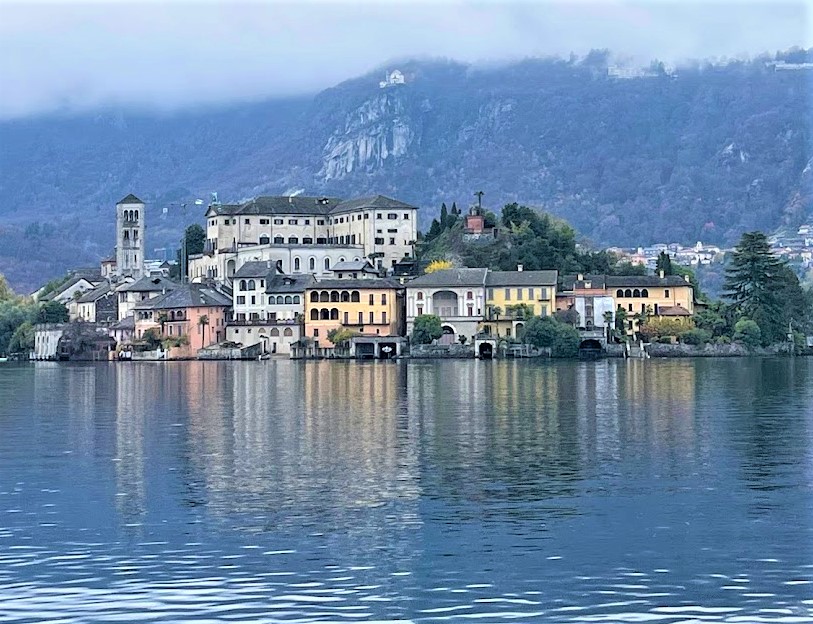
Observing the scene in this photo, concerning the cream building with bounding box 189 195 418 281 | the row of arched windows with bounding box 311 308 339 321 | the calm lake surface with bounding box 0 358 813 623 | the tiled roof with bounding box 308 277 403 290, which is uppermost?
the cream building with bounding box 189 195 418 281

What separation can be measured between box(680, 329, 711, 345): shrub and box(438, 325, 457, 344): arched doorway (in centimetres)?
1520

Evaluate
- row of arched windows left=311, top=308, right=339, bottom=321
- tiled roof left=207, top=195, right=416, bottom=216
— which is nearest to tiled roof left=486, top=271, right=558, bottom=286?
row of arched windows left=311, top=308, right=339, bottom=321

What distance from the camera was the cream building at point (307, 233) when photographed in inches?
5251

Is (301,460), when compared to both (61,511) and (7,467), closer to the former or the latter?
(7,467)

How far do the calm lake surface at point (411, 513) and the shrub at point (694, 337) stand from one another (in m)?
58.1

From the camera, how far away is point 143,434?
4778 cm

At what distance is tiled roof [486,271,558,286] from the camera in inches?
4617

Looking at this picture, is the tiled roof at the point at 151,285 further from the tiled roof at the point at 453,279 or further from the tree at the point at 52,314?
A: the tiled roof at the point at 453,279

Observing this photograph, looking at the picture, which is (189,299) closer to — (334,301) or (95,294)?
(334,301)

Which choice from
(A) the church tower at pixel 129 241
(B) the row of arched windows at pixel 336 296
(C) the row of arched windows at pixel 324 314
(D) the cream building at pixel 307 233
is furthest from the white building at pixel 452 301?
(A) the church tower at pixel 129 241

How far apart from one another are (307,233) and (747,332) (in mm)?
38724

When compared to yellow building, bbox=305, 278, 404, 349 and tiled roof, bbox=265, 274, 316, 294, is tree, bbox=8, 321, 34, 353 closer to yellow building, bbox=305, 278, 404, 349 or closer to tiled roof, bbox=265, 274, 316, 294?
tiled roof, bbox=265, 274, 316, 294

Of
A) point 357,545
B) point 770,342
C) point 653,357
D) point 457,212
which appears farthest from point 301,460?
point 457,212

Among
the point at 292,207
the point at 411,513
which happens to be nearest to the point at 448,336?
the point at 292,207
